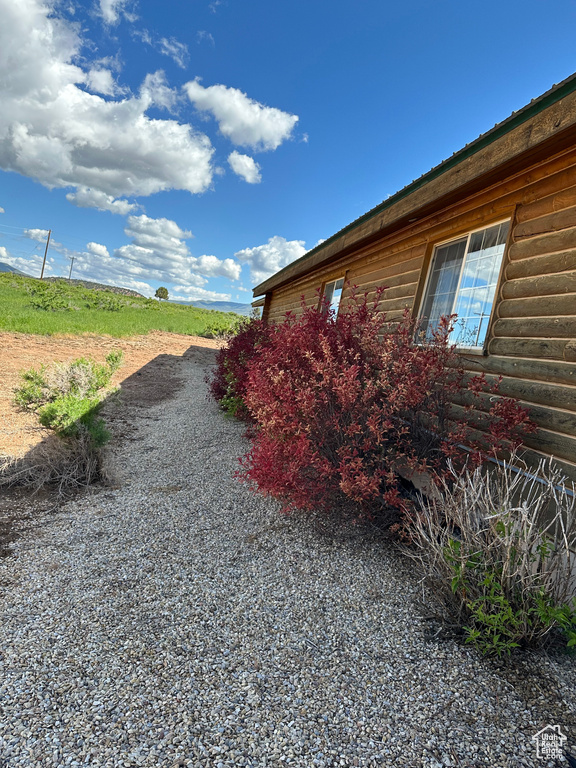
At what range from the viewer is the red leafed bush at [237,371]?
7318 mm

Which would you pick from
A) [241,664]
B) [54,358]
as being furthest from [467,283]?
[54,358]

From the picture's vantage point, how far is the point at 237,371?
23.5 ft

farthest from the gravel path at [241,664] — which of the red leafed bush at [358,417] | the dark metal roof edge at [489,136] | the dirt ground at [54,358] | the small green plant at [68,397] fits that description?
the dark metal roof edge at [489,136]

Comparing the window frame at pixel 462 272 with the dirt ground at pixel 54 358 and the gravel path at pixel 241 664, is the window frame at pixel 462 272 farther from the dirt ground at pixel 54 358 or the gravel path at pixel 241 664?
the dirt ground at pixel 54 358

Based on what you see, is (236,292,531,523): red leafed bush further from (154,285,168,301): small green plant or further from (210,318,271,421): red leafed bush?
(154,285,168,301): small green plant

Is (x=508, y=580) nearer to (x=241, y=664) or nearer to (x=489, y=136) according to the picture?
(x=241, y=664)

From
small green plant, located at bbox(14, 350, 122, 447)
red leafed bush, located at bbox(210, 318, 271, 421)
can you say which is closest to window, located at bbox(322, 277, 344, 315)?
red leafed bush, located at bbox(210, 318, 271, 421)

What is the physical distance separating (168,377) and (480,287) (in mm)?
9746

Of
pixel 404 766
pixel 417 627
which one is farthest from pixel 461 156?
Result: pixel 404 766

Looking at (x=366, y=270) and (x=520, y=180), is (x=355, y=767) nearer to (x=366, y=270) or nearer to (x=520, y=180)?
(x=520, y=180)

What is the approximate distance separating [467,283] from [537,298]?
1.08 m

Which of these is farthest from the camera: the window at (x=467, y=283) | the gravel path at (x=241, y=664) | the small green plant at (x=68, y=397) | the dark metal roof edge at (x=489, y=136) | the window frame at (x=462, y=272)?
the small green plant at (x=68, y=397)

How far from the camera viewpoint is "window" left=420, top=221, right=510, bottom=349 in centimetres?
398

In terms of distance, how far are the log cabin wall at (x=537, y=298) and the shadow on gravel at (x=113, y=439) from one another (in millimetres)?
4298
